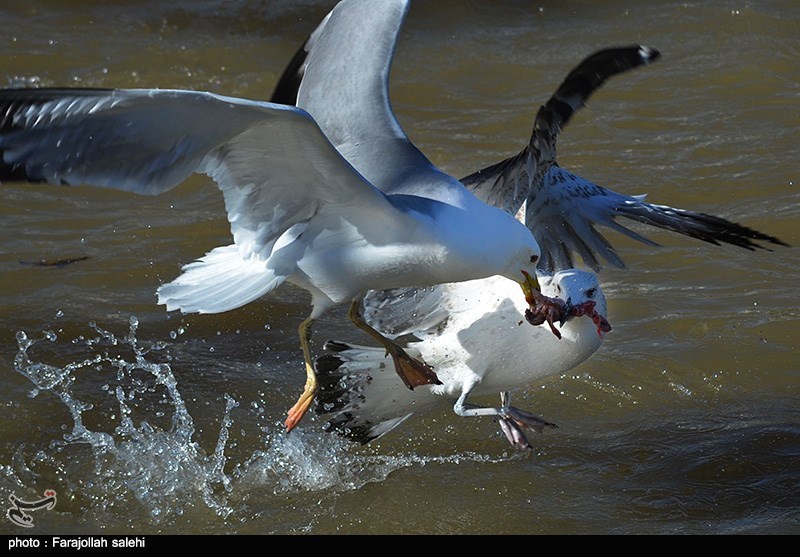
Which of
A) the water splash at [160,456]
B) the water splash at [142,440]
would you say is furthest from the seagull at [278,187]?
the water splash at [142,440]

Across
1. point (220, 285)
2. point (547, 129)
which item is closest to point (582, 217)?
point (547, 129)

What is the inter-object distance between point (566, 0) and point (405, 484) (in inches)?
246

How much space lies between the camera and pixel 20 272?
6.44m

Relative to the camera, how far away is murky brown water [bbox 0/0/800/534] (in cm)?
472

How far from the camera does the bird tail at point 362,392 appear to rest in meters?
5.17

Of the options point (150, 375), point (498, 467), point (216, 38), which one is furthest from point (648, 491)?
point (216, 38)

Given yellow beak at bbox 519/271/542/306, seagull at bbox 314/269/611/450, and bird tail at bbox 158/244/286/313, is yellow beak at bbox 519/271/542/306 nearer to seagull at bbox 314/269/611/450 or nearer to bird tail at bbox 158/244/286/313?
seagull at bbox 314/269/611/450

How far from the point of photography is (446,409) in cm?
545

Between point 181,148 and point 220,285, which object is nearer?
point 181,148

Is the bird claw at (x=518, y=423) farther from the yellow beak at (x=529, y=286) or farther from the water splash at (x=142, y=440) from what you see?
the water splash at (x=142, y=440)

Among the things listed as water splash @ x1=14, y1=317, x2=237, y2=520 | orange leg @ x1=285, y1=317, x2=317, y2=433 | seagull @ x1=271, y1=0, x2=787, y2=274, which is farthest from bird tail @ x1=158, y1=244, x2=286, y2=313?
water splash @ x1=14, y1=317, x2=237, y2=520

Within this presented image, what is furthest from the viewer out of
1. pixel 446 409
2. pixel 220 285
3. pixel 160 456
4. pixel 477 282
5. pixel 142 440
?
pixel 446 409

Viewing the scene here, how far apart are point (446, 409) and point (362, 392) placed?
0.43 metres

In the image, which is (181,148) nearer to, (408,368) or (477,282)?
(408,368)
